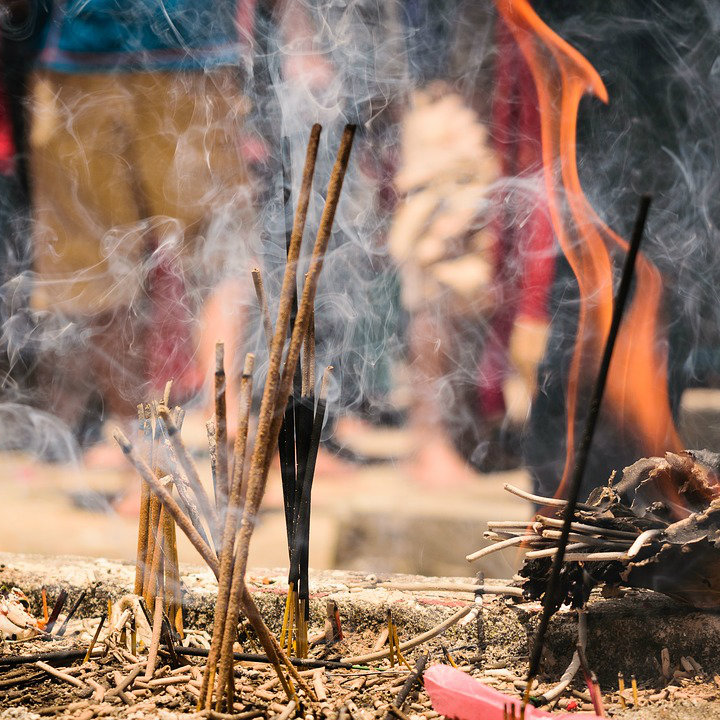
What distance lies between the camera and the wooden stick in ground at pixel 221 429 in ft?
7.45

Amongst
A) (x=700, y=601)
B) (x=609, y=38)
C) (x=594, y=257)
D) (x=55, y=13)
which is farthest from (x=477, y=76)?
(x=700, y=601)

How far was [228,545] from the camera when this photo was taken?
233 cm

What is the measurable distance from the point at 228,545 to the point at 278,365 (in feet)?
1.81

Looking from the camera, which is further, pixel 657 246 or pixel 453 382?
pixel 453 382

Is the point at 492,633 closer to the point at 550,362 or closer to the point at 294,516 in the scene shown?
the point at 294,516

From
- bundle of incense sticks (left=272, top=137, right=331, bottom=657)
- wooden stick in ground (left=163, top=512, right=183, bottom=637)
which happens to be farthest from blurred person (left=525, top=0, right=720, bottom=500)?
wooden stick in ground (left=163, top=512, right=183, bottom=637)

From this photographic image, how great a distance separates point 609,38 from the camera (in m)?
4.38

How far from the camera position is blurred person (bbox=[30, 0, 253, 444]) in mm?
5102

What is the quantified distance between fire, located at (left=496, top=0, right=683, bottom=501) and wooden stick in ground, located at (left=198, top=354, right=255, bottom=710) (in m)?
2.66

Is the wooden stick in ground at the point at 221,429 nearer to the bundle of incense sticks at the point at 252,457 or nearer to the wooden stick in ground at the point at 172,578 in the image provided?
the bundle of incense sticks at the point at 252,457

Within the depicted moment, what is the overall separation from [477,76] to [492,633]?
10.4 ft

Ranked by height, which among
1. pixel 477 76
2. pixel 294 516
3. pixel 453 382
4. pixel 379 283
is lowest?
pixel 294 516

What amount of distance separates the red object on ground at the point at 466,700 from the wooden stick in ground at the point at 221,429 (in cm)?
84

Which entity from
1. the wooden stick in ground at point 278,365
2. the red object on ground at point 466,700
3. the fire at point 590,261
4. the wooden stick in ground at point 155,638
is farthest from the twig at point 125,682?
the fire at point 590,261
